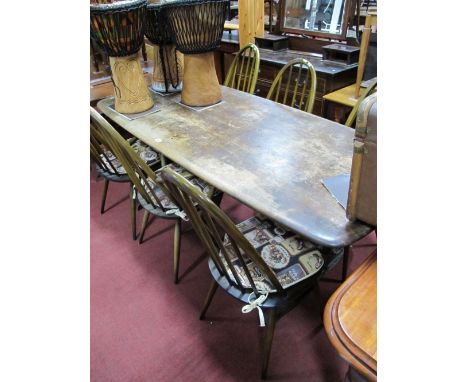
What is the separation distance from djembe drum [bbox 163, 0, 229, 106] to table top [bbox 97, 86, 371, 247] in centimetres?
10

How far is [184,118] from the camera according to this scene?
1.83 meters

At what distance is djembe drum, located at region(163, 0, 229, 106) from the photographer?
1725mm

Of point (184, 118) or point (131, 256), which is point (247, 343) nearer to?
point (131, 256)

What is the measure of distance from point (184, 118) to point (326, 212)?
3.35 feet

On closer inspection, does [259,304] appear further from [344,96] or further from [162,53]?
[344,96]

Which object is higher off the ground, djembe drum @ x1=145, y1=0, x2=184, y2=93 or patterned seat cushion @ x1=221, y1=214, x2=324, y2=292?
djembe drum @ x1=145, y1=0, x2=184, y2=93

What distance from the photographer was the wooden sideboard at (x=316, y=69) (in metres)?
2.74

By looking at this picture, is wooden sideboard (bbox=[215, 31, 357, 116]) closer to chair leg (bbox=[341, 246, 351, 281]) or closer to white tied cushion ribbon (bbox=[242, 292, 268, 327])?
chair leg (bbox=[341, 246, 351, 281])

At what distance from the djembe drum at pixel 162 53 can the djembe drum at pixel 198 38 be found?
10 centimetres

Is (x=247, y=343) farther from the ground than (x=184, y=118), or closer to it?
closer to it

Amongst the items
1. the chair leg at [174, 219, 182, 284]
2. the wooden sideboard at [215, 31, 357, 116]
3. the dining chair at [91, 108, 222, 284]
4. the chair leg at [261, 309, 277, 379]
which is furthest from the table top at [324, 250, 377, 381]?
the wooden sideboard at [215, 31, 357, 116]
